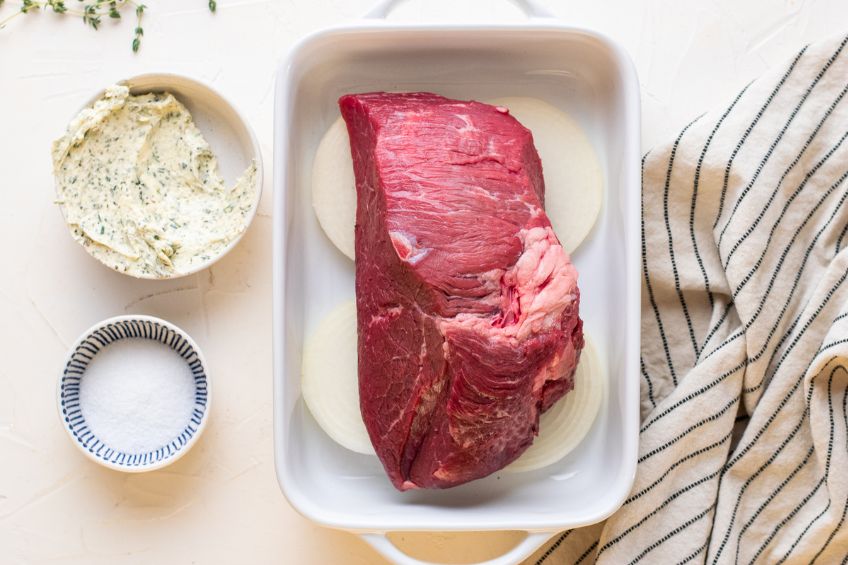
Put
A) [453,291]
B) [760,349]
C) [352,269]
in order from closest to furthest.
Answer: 1. [453,291]
2. [760,349]
3. [352,269]

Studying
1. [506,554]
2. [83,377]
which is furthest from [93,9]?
[506,554]

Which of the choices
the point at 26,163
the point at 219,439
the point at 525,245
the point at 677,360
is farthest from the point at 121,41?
the point at 677,360

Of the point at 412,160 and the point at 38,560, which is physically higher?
the point at 412,160

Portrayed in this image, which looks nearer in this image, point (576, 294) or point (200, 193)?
point (576, 294)

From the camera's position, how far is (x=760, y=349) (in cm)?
201

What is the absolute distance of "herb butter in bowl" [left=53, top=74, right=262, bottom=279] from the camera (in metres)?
2.05

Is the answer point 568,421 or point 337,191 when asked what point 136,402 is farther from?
point 568,421

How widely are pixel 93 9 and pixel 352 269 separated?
2.97 ft

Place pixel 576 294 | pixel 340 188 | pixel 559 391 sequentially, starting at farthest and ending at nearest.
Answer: pixel 340 188
pixel 559 391
pixel 576 294

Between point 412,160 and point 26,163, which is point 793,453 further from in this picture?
point 26,163

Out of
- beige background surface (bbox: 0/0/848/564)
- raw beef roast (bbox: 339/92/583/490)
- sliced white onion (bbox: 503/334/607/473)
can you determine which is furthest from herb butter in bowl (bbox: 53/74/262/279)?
sliced white onion (bbox: 503/334/607/473)

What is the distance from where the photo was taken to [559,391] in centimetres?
192

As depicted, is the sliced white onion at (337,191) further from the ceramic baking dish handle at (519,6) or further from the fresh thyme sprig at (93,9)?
the fresh thyme sprig at (93,9)

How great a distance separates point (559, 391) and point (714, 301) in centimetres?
46
